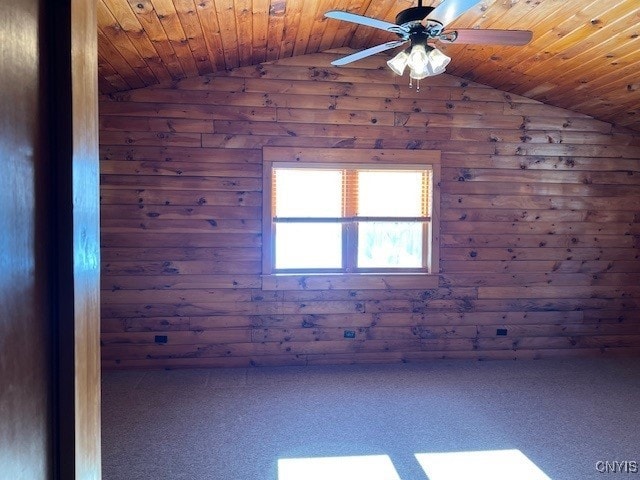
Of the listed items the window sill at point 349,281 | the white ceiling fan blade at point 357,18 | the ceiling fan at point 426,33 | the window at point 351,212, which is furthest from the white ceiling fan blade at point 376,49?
the window sill at point 349,281

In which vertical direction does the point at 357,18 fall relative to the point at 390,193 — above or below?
above

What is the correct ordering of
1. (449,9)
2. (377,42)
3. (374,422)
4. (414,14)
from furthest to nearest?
(377,42), (374,422), (414,14), (449,9)

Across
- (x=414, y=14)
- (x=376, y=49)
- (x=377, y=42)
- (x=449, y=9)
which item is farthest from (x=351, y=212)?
(x=449, y=9)

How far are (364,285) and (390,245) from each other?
0.50m

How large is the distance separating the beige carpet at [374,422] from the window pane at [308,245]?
1019mm

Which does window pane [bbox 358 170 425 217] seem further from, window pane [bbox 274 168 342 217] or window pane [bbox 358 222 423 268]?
window pane [bbox 274 168 342 217]

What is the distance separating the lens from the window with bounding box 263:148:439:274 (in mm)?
4223

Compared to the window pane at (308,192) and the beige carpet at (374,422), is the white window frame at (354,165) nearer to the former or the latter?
the window pane at (308,192)

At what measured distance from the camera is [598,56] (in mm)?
3336

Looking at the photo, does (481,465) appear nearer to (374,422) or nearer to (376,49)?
(374,422)

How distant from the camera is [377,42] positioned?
405 centimetres

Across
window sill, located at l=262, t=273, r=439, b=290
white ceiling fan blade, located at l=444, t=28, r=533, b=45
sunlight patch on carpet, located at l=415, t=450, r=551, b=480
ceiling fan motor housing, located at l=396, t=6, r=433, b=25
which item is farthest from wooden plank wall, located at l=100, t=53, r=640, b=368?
ceiling fan motor housing, located at l=396, t=6, r=433, b=25

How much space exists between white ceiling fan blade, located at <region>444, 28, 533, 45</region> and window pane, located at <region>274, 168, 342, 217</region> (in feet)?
6.66

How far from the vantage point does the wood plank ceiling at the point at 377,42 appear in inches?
111
